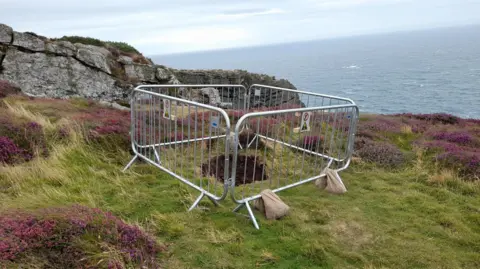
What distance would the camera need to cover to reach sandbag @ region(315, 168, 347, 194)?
6.36 metres

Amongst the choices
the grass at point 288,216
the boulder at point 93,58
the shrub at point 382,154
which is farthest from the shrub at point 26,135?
the boulder at point 93,58

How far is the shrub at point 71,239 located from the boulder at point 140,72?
15820 millimetres

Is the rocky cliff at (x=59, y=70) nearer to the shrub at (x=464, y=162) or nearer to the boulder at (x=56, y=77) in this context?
the boulder at (x=56, y=77)

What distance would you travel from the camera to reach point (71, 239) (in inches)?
129

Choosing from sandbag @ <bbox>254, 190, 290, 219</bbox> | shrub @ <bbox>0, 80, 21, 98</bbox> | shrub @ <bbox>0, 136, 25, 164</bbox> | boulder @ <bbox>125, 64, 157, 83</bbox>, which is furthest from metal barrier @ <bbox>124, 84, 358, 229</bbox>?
boulder @ <bbox>125, 64, 157, 83</bbox>

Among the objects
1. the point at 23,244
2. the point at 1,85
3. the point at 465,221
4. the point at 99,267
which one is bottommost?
the point at 465,221

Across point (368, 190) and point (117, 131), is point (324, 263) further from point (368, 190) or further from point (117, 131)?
point (117, 131)

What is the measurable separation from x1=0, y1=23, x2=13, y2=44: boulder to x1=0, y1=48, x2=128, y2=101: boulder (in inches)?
26.0

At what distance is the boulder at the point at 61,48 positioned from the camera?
53.8 ft

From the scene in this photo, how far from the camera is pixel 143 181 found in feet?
20.7

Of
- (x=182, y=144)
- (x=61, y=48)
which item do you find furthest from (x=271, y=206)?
(x=61, y=48)

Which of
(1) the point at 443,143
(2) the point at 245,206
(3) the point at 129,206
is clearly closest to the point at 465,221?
(2) the point at 245,206

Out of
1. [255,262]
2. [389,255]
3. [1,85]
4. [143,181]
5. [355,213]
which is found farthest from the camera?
[1,85]

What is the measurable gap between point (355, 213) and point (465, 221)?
5.94 feet
